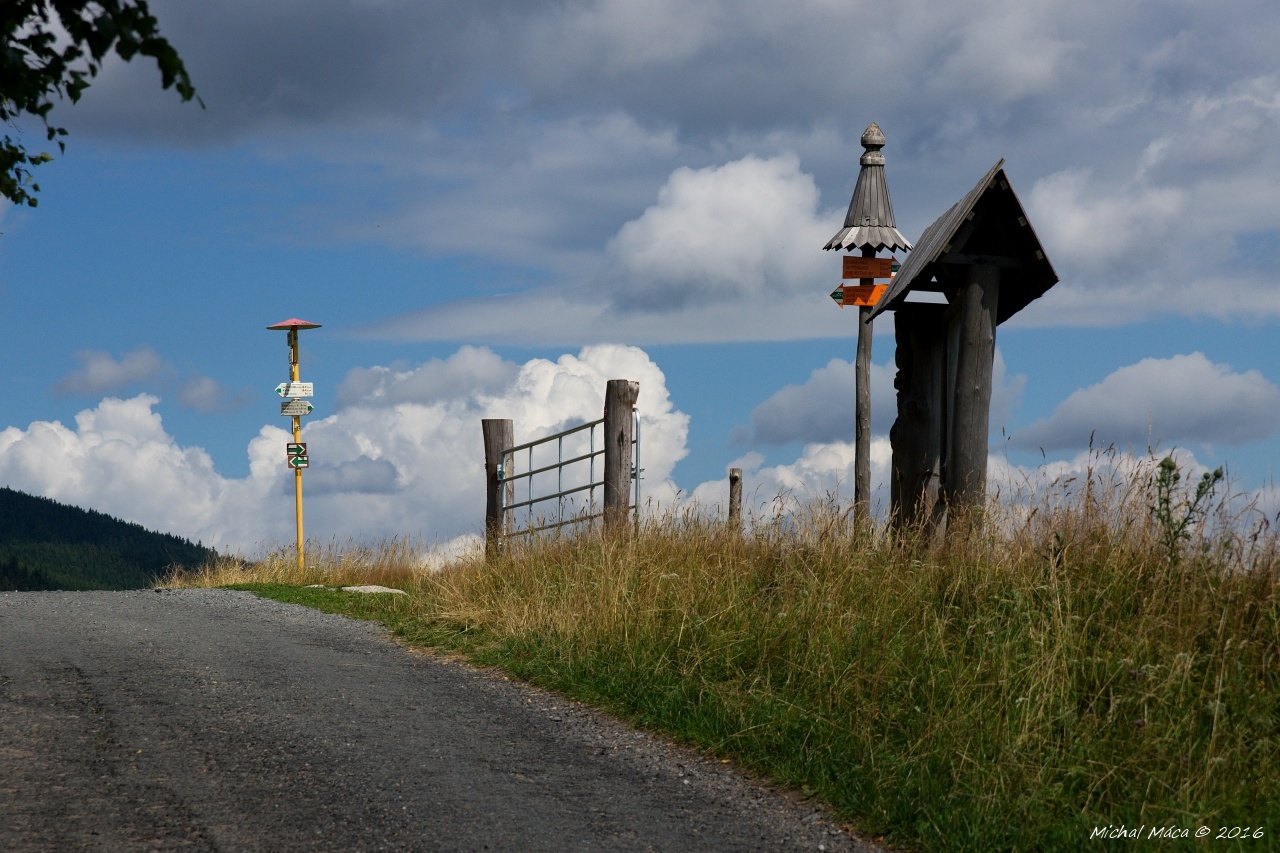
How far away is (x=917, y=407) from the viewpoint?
907 cm

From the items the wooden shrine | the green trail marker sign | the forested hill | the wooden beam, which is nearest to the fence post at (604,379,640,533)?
the wooden shrine

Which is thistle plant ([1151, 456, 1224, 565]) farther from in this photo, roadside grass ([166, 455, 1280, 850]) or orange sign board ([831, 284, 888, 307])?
orange sign board ([831, 284, 888, 307])

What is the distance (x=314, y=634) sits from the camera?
11047 millimetres

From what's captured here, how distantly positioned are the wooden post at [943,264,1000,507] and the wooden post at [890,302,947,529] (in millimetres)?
361

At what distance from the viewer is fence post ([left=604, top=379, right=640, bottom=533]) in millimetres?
12469

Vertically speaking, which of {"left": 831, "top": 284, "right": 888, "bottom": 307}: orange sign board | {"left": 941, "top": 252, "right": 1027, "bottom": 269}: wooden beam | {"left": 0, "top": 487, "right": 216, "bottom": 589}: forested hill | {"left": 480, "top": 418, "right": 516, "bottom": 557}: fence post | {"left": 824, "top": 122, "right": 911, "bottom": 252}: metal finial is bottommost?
{"left": 0, "top": 487, "right": 216, "bottom": 589}: forested hill

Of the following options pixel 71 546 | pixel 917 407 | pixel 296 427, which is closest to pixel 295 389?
pixel 296 427

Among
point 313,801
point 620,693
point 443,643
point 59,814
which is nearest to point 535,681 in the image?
point 620,693

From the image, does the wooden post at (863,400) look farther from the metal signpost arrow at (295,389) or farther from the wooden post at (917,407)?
the metal signpost arrow at (295,389)

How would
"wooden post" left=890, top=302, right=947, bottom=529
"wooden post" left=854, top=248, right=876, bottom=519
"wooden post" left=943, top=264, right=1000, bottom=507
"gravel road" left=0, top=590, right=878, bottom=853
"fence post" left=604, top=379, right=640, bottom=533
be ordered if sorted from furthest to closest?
"wooden post" left=854, top=248, right=876, bottom=519 < "fence post" left=604, top=379, right=640, bottom=533 < "wooden post" left=890, top=302, right=947, bottom=529 < "wooden post" left=943, top=264, right=1000, bottom=507 < "gravel road" left=0, top=590, right=878, bottom=853

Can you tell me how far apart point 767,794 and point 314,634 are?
6.62 meters

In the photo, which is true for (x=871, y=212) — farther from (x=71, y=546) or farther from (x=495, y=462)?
(x=71, y=546)

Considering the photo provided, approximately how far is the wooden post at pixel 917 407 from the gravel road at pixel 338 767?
11.0 ft

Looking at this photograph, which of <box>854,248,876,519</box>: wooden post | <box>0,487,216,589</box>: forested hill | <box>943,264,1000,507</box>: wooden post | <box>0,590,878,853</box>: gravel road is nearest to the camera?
<box>0,590,878,853</box>: gravel road
